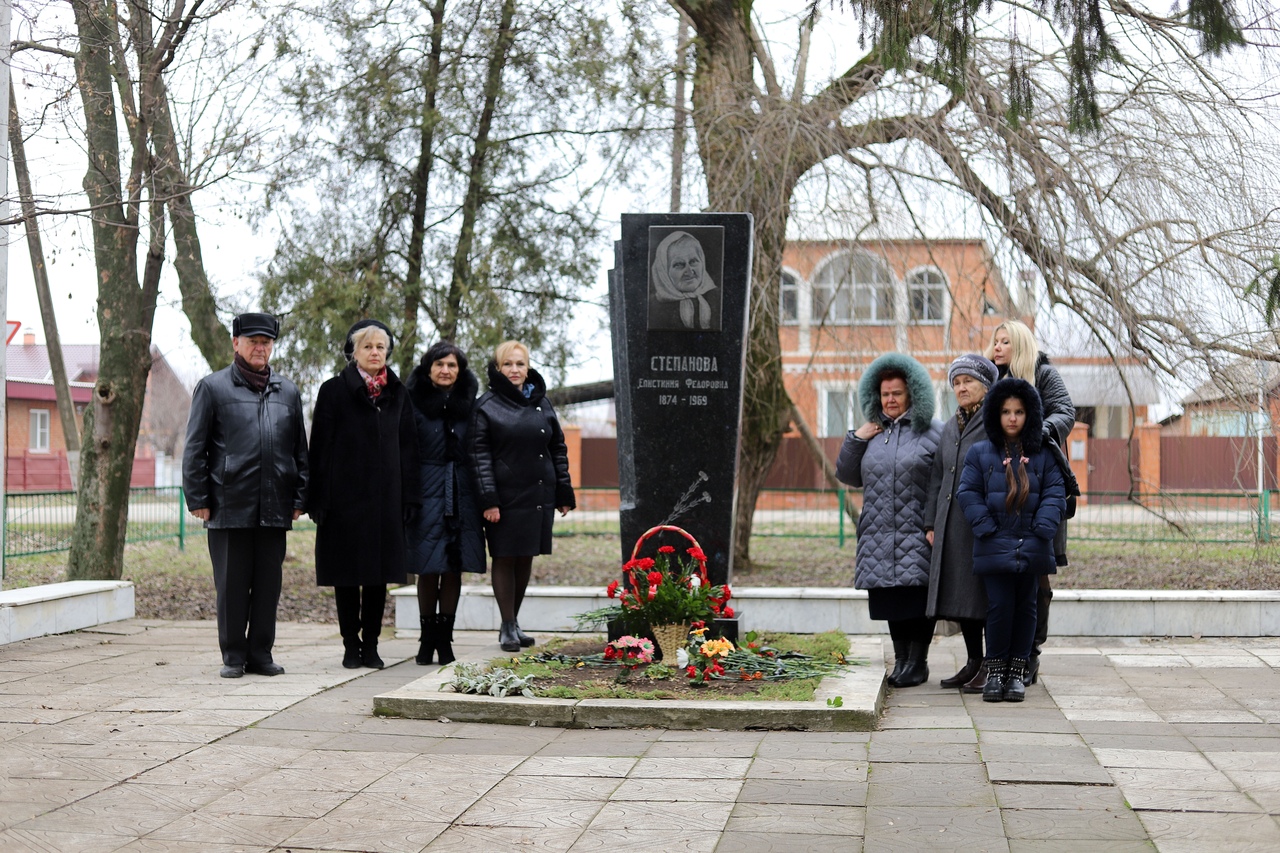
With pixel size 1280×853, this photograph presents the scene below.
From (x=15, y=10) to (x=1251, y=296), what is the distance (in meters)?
8.65

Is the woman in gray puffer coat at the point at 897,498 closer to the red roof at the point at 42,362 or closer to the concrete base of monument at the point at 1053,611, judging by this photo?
the concrete base of monument at the point at 1053,611

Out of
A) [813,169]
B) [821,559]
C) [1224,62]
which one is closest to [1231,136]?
[1224,62]

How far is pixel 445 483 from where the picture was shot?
7281 millimetres

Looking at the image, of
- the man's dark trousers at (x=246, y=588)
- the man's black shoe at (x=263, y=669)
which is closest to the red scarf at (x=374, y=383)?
the man's dark trousers at (x=246, y=588)

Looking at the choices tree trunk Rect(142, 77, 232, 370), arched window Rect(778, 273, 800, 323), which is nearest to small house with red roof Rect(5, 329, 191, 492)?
tree trunk Rect(142, 77, 232, 370)

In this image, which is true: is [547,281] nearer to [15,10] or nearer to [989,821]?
[15,10]

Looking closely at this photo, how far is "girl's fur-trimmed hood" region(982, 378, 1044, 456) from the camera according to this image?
19.6 feet

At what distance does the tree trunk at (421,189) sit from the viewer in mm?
11633

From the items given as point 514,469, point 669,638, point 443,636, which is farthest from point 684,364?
point 443,636

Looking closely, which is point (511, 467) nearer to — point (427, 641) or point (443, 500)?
point (443, 500)

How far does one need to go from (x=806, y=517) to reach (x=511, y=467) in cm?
946

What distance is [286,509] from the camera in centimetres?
675

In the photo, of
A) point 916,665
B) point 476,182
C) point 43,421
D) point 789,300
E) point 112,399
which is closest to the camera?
point 916,665

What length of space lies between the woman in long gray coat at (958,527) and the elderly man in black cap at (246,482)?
3.26 metres
